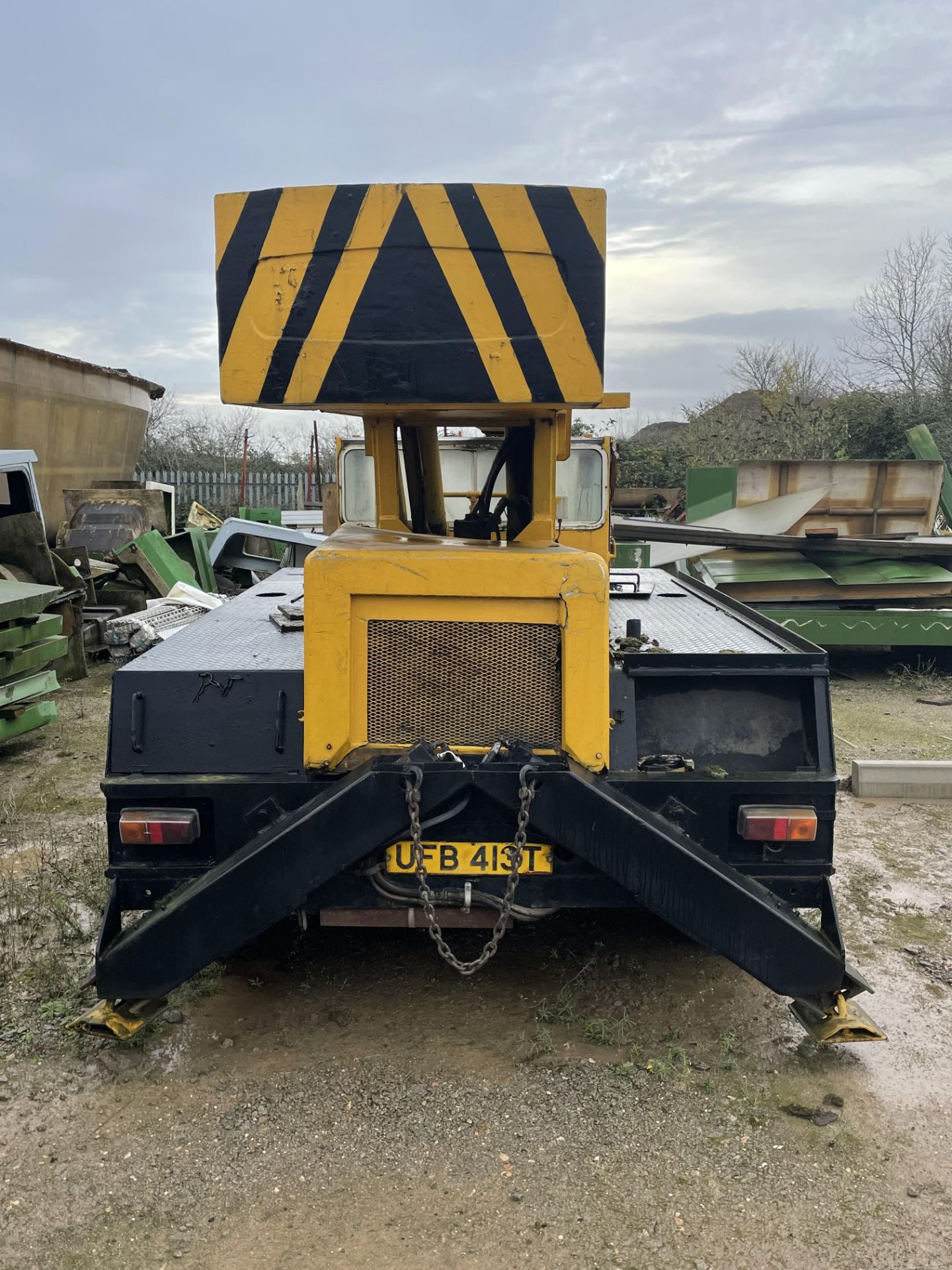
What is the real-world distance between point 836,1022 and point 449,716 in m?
1.51

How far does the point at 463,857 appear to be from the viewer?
2.84 metres

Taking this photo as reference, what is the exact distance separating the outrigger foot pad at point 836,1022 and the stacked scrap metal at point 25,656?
537 centimetres

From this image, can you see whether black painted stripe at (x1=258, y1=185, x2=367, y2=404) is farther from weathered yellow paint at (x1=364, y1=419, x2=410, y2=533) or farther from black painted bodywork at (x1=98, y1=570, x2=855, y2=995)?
black painted bodywork at (x1=98, y1=570, x2=855, y2=995)

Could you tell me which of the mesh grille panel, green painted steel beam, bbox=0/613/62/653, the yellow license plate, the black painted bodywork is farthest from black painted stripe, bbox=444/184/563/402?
green painted steel beam, bbox=0/613/62/653

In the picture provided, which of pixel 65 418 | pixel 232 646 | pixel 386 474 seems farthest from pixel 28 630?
pixel 65 418

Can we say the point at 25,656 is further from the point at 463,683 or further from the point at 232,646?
Answer: the point at 463,683

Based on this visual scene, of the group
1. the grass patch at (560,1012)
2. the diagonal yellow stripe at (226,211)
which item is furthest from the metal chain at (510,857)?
the diagonal yellow stripe at (226,211)

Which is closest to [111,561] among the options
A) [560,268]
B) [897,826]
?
[897,826]

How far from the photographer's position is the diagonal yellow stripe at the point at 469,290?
2.56 metres

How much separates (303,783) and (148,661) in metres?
0.68

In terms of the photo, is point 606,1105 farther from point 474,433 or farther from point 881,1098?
point 474,433

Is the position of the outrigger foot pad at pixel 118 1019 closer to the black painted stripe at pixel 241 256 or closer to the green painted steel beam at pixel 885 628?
the black painted stripe at pixel 241 256

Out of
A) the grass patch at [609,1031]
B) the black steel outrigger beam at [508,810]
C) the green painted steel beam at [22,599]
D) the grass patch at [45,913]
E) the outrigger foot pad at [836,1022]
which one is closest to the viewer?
the black steel outrigger beam at [508,810]

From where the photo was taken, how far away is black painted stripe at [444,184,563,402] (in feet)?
8.41
